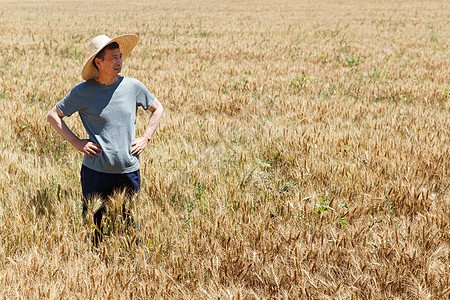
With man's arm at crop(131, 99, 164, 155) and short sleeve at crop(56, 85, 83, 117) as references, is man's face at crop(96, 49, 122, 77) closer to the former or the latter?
short sleeve at crop(56, 85, 83, 117)

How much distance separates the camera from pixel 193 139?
182 inches

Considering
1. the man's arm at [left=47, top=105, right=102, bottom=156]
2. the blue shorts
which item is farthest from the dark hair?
the blue shorts

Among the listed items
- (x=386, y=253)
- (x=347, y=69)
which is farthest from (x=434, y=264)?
(x=347, y=69)

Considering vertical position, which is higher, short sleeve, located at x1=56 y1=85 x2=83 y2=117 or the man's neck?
the man's neck

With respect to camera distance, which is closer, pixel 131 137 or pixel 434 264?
pixel 434 264

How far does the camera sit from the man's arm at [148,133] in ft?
9.20

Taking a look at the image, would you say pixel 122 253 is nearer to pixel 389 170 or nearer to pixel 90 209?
pixel 90 209

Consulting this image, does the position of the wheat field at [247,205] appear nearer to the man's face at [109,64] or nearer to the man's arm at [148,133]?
the man's arm at [148,133]

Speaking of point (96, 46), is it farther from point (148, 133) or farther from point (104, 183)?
point (104, 183)

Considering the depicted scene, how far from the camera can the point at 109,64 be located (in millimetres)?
2648

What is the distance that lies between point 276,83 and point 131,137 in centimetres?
569

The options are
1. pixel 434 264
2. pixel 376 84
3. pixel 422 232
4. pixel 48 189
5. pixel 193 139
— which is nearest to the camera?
pixel 434 264

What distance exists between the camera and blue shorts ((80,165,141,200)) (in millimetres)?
2730

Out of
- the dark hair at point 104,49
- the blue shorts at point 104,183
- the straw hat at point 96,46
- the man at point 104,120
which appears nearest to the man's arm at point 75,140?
the man at point 104,120
